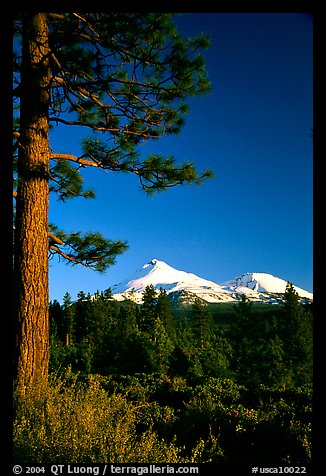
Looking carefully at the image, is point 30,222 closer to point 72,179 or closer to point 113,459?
point 72,179

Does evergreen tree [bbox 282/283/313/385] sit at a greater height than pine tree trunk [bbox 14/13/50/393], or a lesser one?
lesser

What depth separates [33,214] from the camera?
3898 millimetres

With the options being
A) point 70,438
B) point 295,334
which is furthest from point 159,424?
point 295,334

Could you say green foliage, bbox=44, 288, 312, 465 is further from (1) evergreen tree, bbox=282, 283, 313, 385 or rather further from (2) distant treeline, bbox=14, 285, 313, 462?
(1) evergreen tree, bbox=282, 283, 313, 385

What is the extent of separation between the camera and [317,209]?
69.8 inches

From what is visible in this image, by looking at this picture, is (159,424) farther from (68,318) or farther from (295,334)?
(68,318)

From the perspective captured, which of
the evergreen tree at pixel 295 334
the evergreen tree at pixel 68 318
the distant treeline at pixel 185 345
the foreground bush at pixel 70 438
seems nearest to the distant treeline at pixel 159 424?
the foreground bush at pixel 70 438

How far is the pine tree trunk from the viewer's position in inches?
146

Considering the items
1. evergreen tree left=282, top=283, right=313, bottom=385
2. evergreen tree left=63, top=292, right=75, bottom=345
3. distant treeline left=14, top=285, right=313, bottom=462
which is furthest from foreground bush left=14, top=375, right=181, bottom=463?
evergreen tree left=63, top=292, right=75, bottom=345

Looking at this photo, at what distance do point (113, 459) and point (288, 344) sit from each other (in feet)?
107

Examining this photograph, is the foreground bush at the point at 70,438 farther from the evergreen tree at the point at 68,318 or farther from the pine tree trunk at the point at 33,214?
the evergreen tree at the point at 68,318

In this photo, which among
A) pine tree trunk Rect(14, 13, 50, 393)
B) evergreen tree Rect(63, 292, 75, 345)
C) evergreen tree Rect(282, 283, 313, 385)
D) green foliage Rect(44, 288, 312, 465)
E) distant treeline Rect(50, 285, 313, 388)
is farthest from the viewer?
evergreen tree Rect(63, 292, 75, 345)

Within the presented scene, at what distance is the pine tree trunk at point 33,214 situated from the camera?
146 inches

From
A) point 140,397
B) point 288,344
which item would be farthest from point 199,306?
point 140,397
